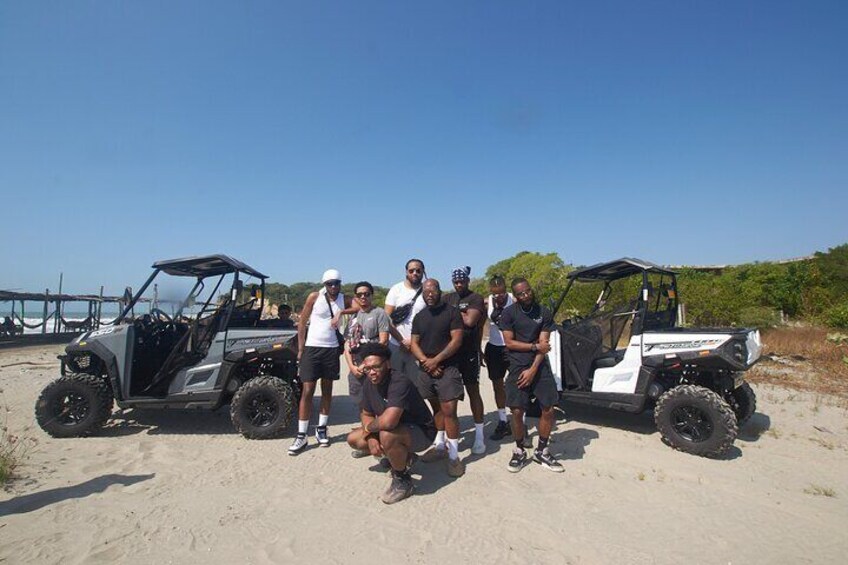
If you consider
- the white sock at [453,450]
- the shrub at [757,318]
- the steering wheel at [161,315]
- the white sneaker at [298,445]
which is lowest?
the white sneaker at [298,445]

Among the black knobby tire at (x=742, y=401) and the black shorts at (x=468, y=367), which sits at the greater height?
the black shorts at (x=468, y=367)

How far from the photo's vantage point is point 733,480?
3.85 meters

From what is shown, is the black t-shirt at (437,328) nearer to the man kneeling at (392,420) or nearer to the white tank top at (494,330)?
the man kneeling at (392,420)


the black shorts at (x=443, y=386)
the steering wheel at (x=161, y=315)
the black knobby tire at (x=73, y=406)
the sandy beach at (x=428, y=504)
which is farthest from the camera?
the steering wheel at (x=161, y=315)

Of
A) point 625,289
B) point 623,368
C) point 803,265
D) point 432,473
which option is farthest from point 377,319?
point 803,265

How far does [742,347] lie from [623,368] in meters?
1.17

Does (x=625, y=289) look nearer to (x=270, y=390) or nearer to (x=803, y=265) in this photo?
(x=270, y=390)

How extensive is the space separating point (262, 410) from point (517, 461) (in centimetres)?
287

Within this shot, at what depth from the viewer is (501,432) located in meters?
5.03

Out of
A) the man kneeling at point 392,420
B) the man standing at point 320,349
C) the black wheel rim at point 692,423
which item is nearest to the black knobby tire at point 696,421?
the black wheel rim at point 692,423

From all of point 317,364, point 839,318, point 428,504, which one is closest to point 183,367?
point 317,364

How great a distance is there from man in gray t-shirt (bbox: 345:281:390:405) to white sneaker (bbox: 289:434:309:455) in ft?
2.37

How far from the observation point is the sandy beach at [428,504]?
9.00ft

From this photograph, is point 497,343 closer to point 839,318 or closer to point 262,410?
point 262,410
